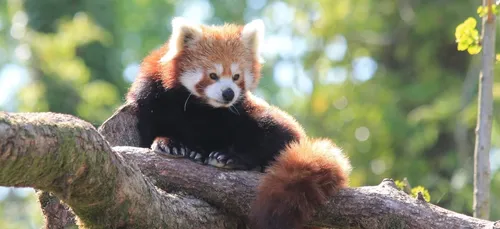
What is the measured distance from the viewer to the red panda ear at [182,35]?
4.31 metres

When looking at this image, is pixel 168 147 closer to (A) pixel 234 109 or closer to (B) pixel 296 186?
(A) pixel 234 109

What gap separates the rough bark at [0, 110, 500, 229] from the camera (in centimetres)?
245

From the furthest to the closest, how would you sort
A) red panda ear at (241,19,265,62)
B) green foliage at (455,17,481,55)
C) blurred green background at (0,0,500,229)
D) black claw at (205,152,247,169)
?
blurred green background at (0,0,500,229), red panda ear at (241,19,265,62), green foliage at (455,17,481,55), black claw at (205,152,247,169)

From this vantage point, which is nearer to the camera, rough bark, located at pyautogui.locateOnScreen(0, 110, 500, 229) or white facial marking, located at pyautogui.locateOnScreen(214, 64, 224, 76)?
rough bark, located at pyautogui.locateOnScreen(0, 110, 500, 229)

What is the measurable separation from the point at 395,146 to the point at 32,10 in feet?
17.1

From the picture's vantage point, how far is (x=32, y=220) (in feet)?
40.1

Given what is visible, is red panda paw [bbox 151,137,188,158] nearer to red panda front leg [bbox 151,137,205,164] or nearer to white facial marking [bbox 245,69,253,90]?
red panda front leg [bbox 151,137,205,164]

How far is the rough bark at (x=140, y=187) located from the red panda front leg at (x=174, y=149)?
117 millimetres

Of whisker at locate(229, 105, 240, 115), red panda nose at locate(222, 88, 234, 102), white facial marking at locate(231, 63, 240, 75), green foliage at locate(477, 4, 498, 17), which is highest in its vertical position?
green foliage at locate(477, 4, 498, 17)

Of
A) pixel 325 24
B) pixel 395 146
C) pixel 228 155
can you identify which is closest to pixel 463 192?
pixel 395 146

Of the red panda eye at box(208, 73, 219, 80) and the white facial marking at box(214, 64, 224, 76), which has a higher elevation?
the white facial marking at box(214, 64, 224, 76)

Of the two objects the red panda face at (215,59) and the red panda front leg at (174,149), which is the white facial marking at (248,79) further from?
→ the red panda front leg at (174,149)

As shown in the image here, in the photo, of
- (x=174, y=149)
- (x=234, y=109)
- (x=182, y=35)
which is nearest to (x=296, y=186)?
(x=174, y=149)

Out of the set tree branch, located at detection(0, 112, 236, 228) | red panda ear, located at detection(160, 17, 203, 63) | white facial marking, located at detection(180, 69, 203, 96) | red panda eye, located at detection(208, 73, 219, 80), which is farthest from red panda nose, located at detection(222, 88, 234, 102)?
tree branch, located at detection(0, 112, 236, 228)
